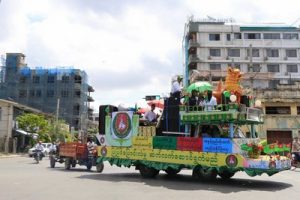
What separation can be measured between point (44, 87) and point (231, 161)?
7369 cm

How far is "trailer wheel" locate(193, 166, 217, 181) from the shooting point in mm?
13939

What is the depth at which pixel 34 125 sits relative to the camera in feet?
162

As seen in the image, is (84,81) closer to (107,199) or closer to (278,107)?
(278,107)

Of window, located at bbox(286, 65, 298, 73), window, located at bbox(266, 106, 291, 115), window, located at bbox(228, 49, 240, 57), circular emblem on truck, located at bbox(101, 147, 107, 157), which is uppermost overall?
window, located at bbox(228, 49, 240, 57)

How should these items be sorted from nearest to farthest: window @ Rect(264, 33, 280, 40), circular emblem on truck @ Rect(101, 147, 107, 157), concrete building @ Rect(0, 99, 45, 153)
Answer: circular emblem on truck @ Rect(101, 147, 107, 157)
concrete building @ Rect(0, 99, 45, 153)
window @ Rect(264, 33, 280, 40)

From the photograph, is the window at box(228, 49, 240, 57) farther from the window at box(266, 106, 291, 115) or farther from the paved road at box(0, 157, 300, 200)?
the paved road at box(0, 157, 300, 200)

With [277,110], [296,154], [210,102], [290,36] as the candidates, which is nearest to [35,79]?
[290,36]

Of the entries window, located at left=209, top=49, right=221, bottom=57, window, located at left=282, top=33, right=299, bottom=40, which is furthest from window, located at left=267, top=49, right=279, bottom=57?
window, located at left=209, top=49, right=221, bottom=57

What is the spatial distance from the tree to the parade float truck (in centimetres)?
3480

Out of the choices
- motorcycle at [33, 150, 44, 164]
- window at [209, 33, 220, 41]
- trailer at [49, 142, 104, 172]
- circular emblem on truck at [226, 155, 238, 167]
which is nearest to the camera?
circular emblem on truck at [226, 155, 238, 167]

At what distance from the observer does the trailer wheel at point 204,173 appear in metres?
13.9

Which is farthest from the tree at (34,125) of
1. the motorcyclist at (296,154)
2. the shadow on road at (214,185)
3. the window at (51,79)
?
the shadow on road at (214,185)

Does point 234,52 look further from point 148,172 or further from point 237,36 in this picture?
point 148,172

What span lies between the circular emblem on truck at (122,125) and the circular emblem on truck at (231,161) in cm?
441
